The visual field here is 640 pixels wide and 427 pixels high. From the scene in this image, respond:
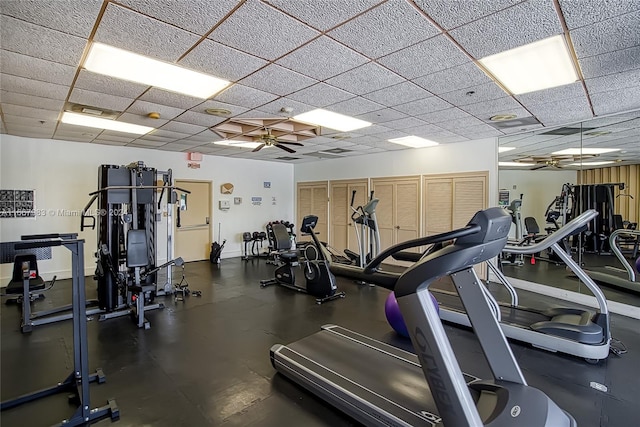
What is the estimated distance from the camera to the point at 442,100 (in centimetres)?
391

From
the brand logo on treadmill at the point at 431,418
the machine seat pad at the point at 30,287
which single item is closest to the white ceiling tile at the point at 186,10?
the brand logo on treadmill at the point at 431,418

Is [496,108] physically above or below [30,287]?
above

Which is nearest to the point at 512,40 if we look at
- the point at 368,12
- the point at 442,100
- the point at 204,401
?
the point at 368,12

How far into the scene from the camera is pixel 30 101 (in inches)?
152

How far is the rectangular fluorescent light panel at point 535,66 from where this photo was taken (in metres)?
2.61

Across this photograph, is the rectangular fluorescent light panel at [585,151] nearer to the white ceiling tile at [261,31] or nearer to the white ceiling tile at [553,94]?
the white ceiling tile at [553,94]

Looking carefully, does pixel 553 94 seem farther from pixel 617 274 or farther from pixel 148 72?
pixel 148 72

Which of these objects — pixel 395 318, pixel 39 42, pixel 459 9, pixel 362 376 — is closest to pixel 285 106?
pixel 39 42

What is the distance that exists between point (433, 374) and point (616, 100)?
4.31 m

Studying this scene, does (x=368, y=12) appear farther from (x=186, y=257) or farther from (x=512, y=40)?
(x=186, y=257)

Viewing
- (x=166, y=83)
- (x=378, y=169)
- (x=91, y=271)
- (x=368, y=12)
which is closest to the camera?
(x=368, y=12)

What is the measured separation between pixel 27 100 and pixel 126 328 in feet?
9.60

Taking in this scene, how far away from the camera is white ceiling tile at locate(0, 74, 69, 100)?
3180 mm

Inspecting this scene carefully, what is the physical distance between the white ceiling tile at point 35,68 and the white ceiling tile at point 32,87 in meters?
0.14
